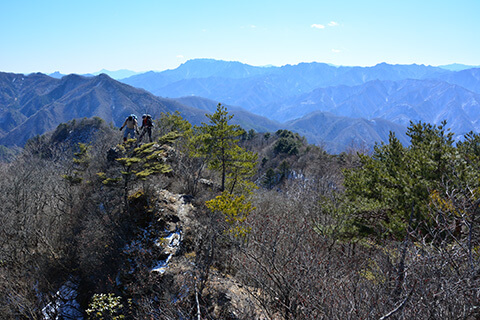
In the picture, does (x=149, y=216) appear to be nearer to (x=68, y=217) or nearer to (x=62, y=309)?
(x=62, y=309)

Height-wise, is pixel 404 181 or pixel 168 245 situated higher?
pixel 404 181

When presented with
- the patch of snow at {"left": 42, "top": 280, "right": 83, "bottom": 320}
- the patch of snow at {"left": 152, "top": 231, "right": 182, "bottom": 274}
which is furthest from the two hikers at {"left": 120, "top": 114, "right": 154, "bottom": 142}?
the patch of snow at {"left": 42, "top": 280, "right": 83, "bottom": 320}

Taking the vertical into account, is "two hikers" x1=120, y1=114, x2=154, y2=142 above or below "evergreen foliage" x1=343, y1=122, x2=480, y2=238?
above

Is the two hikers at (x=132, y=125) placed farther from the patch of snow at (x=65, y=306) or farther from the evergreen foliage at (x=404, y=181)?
the evergreen foliage at (x=404, y=181)

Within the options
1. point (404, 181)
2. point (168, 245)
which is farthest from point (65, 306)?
point (404, 181)

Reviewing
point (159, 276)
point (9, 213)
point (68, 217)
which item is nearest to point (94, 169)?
point (68, 217)

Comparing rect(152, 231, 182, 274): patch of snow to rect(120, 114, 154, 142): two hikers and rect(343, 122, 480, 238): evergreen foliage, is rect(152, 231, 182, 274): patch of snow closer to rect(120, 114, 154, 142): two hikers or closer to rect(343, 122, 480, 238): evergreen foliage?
rect(120, 114, 154, 142): two hikers

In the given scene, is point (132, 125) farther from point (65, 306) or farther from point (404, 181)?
point (404, 181)

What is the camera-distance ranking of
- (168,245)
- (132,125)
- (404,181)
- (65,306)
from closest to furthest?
(404,181) → (168,245) → (65,306) → (132,125)

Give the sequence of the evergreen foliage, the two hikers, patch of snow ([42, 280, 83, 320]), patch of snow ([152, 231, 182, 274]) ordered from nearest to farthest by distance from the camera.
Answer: the evergreen foliage < patch of snow ([152, 231, 182, 274]) < patch of snow ([42, 280, 83, 320]) < the two hikers

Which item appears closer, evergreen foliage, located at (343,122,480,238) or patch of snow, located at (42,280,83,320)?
evergreen foliage, located at (343,122,480,238)

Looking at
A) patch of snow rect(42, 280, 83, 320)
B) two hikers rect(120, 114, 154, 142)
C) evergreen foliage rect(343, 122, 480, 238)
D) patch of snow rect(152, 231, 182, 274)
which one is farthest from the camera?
two hikers rect(120, 114, 154, 142)

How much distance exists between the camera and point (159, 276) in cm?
1224

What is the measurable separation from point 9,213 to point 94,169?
21.2 feet
